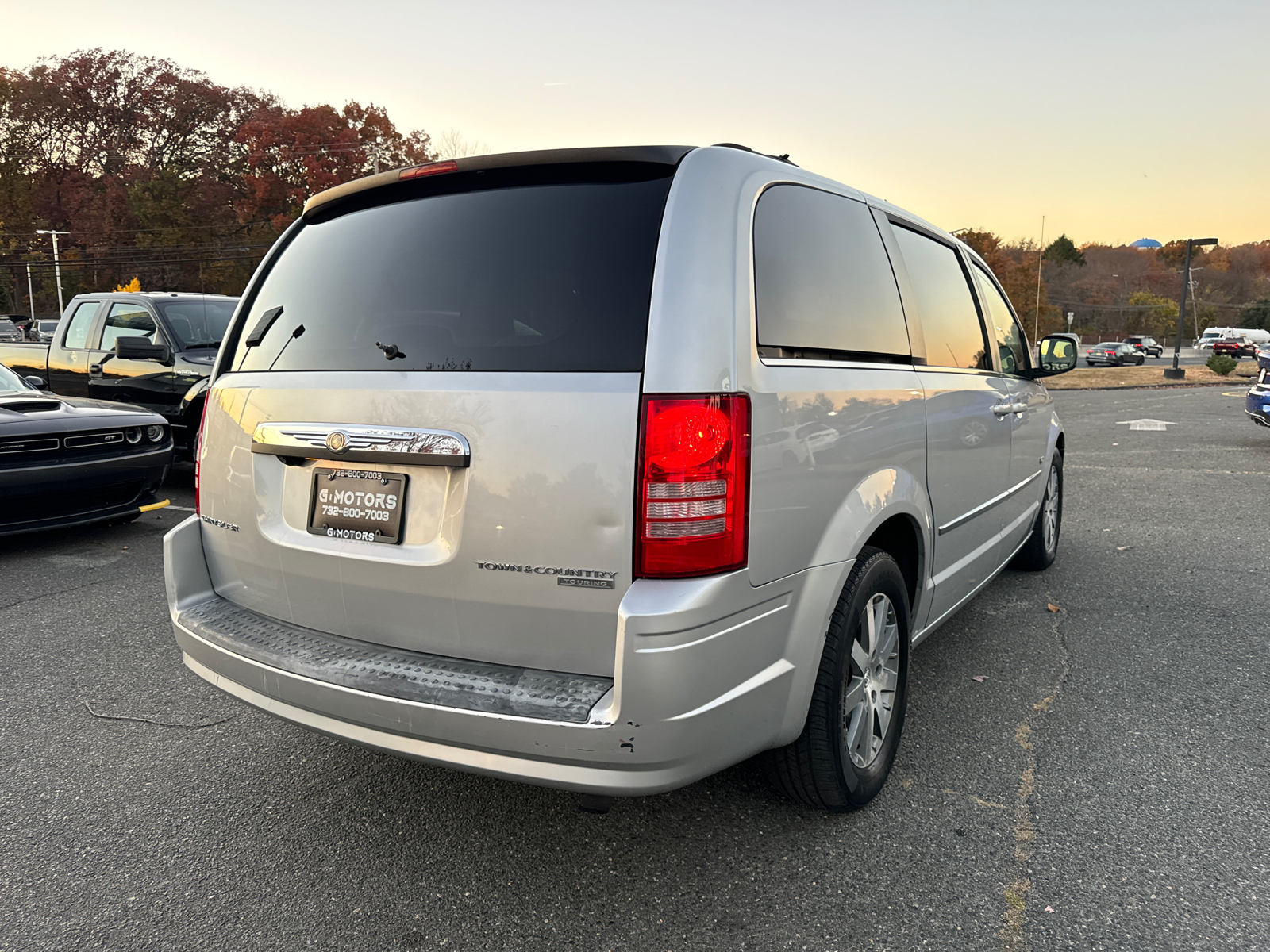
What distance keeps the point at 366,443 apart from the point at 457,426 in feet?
0.93

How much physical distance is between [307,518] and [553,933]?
1.25 metres

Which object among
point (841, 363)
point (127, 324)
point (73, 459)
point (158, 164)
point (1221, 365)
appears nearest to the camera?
point (841, 363)

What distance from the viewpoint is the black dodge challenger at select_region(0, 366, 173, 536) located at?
224 inches

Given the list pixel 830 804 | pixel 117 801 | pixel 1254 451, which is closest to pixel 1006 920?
pixel 830 804

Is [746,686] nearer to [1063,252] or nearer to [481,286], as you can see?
[481,286]

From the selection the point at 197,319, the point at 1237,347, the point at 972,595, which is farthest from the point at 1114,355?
the point at 972,595

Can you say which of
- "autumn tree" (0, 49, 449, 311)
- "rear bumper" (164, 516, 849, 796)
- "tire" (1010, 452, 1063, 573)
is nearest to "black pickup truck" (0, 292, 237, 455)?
"rear bumper" (164, 516, 849, 796)

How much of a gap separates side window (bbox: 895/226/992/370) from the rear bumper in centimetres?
→ 137

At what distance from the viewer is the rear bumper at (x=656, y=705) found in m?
1.95

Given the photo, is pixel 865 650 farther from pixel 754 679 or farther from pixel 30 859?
pixel 30 859

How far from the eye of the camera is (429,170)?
2.53m

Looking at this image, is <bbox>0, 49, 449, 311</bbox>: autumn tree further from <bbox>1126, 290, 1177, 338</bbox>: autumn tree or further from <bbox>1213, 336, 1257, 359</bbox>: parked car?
<bbox>1126, 290, 1177, 338</bbox>: autumn tree

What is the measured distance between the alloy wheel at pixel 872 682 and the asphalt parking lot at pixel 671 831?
0.22 meters

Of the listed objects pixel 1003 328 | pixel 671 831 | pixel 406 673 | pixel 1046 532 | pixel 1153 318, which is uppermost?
pixel 1153 318
